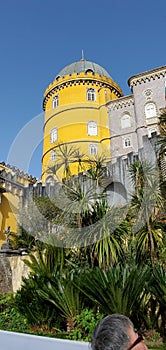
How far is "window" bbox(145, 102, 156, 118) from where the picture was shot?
28.5m

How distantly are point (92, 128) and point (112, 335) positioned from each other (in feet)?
103

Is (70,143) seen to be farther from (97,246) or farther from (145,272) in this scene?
(145,272)

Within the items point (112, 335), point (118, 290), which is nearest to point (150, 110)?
point (118, 290)

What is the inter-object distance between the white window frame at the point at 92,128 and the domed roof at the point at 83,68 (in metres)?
6.31

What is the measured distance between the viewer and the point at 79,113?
32.9 m

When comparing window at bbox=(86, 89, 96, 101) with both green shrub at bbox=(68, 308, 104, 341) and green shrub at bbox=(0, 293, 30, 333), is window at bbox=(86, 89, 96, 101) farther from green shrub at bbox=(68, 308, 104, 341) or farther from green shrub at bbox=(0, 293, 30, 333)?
green shrub at bbox=(68, 308, 104, 341)

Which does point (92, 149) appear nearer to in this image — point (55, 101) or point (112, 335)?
point (55, 101)

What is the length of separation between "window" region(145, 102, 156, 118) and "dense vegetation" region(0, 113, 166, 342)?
16.9m

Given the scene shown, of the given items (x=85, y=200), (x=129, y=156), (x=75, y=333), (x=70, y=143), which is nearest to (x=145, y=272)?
(x=75, y=333)

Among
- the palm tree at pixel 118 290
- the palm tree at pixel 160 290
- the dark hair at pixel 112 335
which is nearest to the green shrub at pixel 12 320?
the palm tree at pixel 118 290

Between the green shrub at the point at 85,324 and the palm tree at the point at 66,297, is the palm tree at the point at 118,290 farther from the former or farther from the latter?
the palm tree at the point at 66,297

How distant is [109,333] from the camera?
1591 millimetres

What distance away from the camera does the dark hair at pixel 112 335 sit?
1.54 meters

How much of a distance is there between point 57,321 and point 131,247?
3.20 meters
